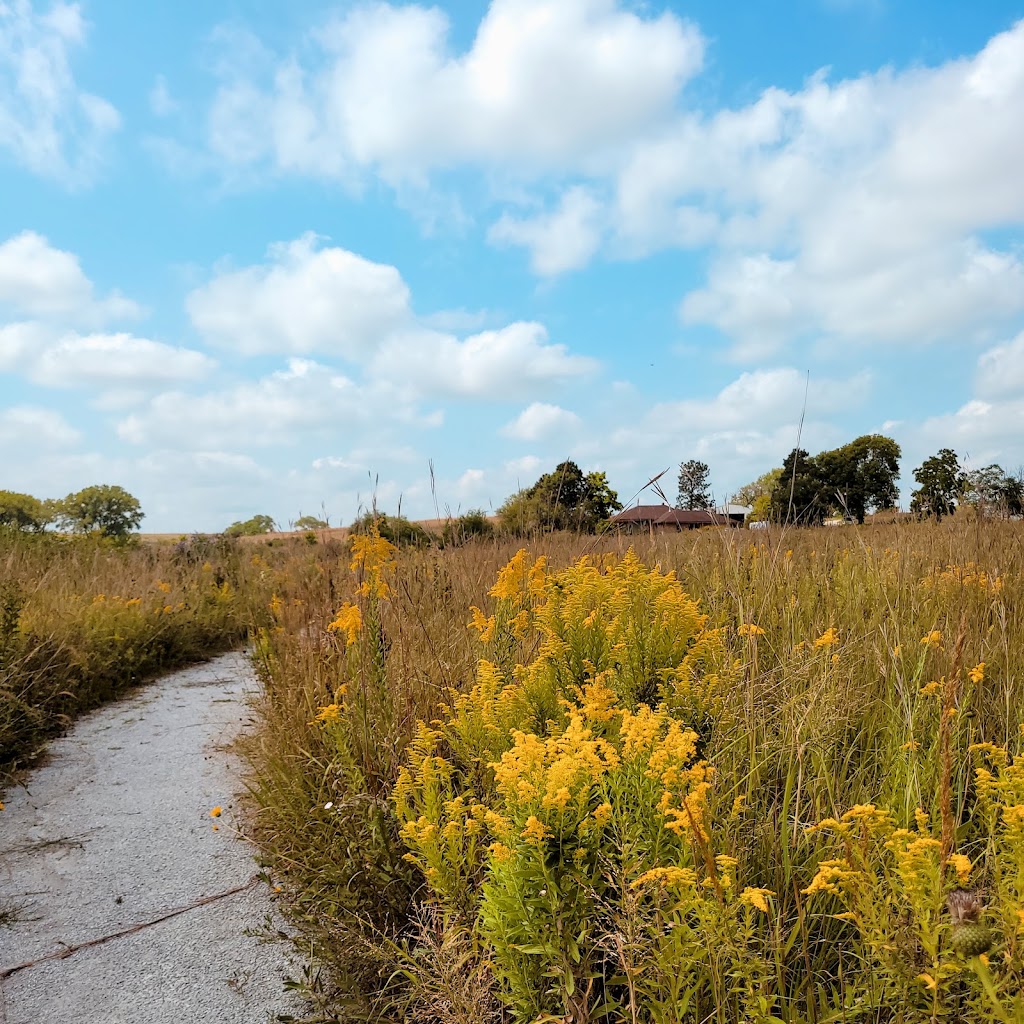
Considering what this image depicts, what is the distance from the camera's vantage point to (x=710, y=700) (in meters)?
2.29

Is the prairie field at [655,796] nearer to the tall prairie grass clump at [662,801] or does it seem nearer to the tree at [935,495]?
the tall prairie grass clump at [662,801]

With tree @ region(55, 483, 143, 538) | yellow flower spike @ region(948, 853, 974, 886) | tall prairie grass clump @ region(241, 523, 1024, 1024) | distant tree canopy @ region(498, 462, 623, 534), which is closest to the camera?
yellow flower spike @ region(948, 853, 974, 886)

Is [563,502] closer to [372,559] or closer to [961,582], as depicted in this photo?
[372,559]

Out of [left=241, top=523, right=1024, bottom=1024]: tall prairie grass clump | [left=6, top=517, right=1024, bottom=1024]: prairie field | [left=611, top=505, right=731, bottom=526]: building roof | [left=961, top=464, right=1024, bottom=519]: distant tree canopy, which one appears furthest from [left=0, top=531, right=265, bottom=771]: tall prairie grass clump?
[left=961, top=464, right=1024, bottom=519]: distant tree canopy

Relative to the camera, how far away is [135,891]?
298cm

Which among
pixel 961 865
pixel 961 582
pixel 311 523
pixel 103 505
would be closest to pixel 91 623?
pixel 311 523

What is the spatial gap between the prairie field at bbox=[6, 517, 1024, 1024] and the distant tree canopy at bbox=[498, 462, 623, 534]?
112cm

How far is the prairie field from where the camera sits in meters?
1.38

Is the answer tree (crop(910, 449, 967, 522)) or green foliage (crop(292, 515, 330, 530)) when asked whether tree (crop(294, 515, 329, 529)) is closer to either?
green foliage (crop(292, 515, 330, 530))

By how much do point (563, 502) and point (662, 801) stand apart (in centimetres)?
507

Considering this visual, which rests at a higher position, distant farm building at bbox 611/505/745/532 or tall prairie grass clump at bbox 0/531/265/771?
distant farm building at bbox 611/505/745/532

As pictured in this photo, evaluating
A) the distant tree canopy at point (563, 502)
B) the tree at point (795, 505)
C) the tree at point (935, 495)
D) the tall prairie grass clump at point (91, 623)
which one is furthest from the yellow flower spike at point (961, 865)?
the tree at point (935, 495)

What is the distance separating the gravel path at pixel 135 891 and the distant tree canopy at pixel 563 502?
2.94 m

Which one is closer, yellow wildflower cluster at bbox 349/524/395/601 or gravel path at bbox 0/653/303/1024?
gravel path at bbox 0/653/303/1024
